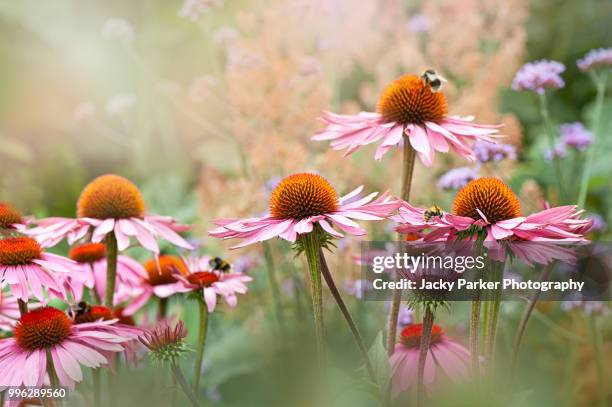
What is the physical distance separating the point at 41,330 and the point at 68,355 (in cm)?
4

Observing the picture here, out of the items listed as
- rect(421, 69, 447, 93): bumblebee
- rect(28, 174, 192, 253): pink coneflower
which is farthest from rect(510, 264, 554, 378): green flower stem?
rect(28, 174, 192, 253): pink coneflower

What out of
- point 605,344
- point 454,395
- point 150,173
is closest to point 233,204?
point 150,173

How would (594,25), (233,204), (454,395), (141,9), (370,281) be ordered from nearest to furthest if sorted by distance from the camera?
(454,395), (370,281), (233,204), (594,25), (141,9)

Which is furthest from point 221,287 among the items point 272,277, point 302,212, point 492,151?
point 492,151

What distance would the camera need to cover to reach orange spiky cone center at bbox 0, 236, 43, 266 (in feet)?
2.49

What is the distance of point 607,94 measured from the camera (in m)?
2.92

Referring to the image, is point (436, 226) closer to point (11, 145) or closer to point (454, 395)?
point (454, 395)

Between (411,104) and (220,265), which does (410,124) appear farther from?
(220,265)

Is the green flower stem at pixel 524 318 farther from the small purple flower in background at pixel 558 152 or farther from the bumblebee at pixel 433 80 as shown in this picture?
the small purple flower in background at pixel 558 152

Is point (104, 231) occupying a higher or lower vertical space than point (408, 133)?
lower

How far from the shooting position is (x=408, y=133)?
83cm

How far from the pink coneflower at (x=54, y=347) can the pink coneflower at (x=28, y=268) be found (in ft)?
0.09

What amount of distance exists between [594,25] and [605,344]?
157cm

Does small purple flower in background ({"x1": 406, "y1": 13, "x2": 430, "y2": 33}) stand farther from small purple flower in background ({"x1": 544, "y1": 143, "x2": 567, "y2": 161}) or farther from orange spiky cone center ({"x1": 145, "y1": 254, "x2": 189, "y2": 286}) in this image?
orange spiky cone center ({"x1": 145, "y1": 254, "x2": 189, "y2": 286})
